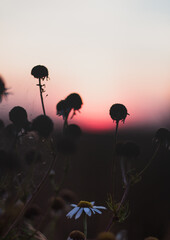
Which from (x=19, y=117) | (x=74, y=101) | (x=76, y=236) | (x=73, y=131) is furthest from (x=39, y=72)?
(x=76, y=236)

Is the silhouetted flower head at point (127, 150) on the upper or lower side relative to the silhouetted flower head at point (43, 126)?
lower

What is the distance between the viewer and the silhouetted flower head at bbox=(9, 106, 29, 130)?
181 centimetres

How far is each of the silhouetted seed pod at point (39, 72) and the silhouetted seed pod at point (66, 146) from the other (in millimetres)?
1205

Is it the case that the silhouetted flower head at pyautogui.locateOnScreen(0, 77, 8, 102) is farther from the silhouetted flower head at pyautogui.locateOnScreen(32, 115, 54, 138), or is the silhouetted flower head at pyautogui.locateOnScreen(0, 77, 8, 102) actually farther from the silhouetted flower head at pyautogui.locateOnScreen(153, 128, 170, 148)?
the silhouetted flower head at pyautogui.locateOnScreen(153, 128, 170, 148)

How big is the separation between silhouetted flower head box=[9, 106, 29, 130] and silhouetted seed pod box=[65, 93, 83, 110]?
34cm

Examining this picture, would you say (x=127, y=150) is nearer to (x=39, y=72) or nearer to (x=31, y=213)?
(x=31, y=213)

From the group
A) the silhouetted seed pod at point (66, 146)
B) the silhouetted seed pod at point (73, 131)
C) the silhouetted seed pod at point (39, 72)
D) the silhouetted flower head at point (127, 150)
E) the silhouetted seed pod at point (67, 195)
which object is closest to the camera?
the silhouetted seed pod at point (66, 146)

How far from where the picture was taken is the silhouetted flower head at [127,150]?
193 centimetres

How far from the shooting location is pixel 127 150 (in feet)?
6.40

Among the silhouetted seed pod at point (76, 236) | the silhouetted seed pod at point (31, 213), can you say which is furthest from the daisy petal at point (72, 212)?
the silhouetted seed pod at point (31, 213)

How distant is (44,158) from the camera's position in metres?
1.88

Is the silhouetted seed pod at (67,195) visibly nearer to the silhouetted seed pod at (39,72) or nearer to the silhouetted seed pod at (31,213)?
the silhouetted seed pod at (31,213)

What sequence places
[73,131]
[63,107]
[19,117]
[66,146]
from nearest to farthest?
[66,146] < [73,131] < [19,117] < [63,107]

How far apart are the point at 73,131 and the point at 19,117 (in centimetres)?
35
